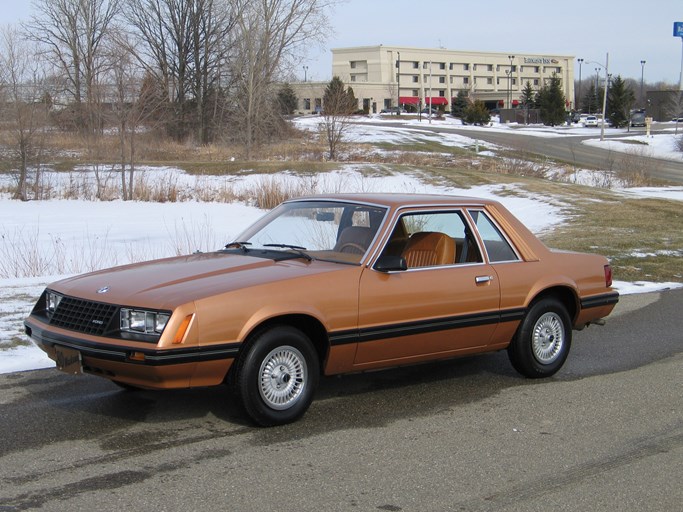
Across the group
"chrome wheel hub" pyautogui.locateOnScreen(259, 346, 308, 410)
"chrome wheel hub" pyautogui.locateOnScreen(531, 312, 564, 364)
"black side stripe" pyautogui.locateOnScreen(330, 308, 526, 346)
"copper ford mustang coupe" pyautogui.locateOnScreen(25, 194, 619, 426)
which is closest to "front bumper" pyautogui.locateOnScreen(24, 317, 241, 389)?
"copper ford mustang coupe" pyautogui.locateOnScreen(25, 194, 619, 426)

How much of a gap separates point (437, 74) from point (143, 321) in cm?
13432

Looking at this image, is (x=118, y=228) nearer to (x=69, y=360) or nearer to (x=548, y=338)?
(x=548, y=338)

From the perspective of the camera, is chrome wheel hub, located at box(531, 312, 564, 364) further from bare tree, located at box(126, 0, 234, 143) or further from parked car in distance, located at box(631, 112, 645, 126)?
parked car in distance, located at box(631, 112, 645, 126)

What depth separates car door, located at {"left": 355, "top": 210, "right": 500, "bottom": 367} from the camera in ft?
19.4

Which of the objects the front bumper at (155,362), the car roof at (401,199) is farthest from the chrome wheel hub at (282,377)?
the car roof at (401,199)

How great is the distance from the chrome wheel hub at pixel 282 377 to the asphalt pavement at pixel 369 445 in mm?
205

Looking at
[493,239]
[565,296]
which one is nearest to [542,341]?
[565,296]

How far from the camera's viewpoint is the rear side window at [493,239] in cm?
684

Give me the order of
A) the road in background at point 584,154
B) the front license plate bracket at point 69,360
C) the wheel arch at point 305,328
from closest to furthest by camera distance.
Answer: the front license plate bracket at point 69,360
the wheel arch at point 305,328
the road in background at point 584,154

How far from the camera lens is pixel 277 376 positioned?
17.9 ft

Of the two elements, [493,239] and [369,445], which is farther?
[493,239]

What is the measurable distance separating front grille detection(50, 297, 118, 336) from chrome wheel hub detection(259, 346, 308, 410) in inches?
40.8

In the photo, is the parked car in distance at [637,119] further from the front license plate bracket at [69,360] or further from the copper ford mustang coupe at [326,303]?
the front license plate bracket at [69,360]

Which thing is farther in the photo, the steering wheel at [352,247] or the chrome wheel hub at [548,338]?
the chrome wheel hub at [548,338]
